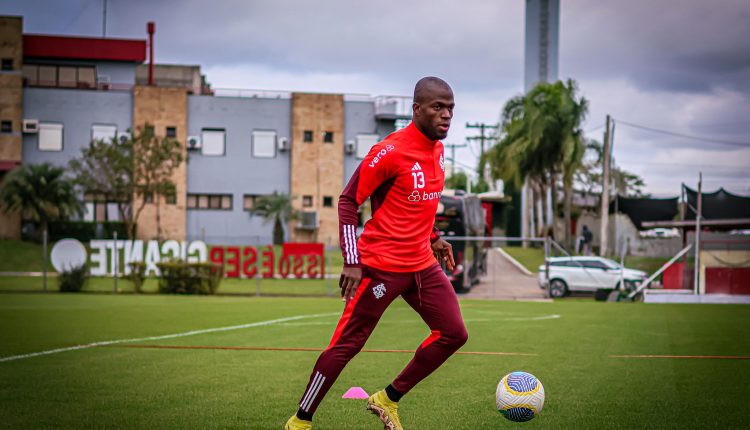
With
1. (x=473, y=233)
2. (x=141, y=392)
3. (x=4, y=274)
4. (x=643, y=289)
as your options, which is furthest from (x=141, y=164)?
(x=141, y=392)

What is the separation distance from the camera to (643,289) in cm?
2831

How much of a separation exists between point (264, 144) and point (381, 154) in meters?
57.4

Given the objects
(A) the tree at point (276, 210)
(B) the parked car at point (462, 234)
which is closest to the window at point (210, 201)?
(A) the tree at point (276, 210)

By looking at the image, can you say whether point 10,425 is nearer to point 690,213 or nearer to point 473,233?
point 690,213

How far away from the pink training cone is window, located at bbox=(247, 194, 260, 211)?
55333 mm

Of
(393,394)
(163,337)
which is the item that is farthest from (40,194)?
(393,394)

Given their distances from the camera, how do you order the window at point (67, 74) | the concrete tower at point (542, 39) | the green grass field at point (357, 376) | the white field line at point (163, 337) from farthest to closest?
1. the concrete tower at point (542, 39)
2. the window at point (67, 74)
3. the white field line at point (163, 337)
4. the green grass field at point (357, 376)

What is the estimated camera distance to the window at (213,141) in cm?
6128

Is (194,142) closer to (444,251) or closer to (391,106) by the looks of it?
(391,106)

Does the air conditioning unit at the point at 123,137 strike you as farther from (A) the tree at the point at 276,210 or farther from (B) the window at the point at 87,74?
(A) the tree at the point at 276,210

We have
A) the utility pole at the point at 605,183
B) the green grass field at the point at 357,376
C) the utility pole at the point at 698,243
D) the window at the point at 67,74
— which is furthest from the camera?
the window at the point at 67,74

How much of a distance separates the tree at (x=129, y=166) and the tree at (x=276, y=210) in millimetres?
6978

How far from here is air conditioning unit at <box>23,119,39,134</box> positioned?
5891 cm

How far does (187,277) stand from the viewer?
2928 cm
